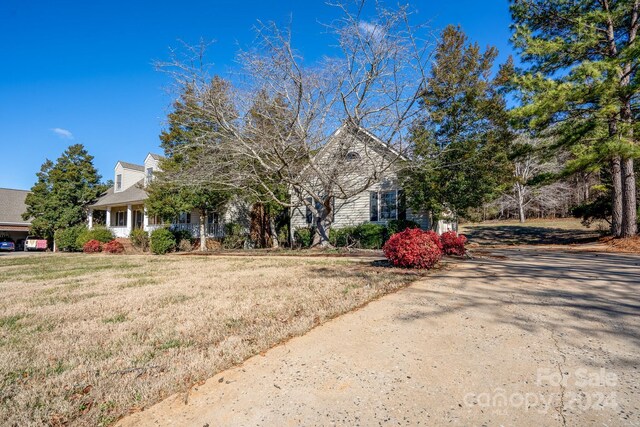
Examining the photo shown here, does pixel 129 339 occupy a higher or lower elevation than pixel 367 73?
lower

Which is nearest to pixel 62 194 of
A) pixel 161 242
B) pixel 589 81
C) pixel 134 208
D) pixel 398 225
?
pixel 134 208

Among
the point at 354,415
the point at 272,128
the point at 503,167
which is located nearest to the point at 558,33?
the point at 503,167

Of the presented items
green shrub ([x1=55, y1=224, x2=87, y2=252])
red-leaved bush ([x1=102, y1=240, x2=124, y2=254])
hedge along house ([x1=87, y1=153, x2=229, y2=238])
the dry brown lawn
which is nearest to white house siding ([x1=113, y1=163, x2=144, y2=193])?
hedge along house ([x1=87, y1=153, x2=229, y2=238])

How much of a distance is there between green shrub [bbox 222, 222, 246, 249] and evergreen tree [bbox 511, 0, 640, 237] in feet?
48.6

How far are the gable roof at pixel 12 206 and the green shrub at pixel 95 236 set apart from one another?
448 inches

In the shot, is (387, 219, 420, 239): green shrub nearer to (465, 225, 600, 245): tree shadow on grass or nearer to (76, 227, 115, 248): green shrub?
(465, 225, 600, 245): tree shadow on grass

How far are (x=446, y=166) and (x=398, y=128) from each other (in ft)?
10.7

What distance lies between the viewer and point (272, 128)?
41.3 feet

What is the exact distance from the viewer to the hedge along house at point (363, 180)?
12586mm

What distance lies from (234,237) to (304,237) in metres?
4.93

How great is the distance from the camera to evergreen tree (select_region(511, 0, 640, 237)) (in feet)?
36.1

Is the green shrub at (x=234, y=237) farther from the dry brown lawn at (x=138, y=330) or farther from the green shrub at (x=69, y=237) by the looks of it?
the dry brown lawn at (x=138, y=330)

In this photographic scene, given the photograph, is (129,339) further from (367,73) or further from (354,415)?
(367,73)

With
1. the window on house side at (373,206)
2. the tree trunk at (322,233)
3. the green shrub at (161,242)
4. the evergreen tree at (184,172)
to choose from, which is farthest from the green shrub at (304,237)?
the green shrub at (161,242)
